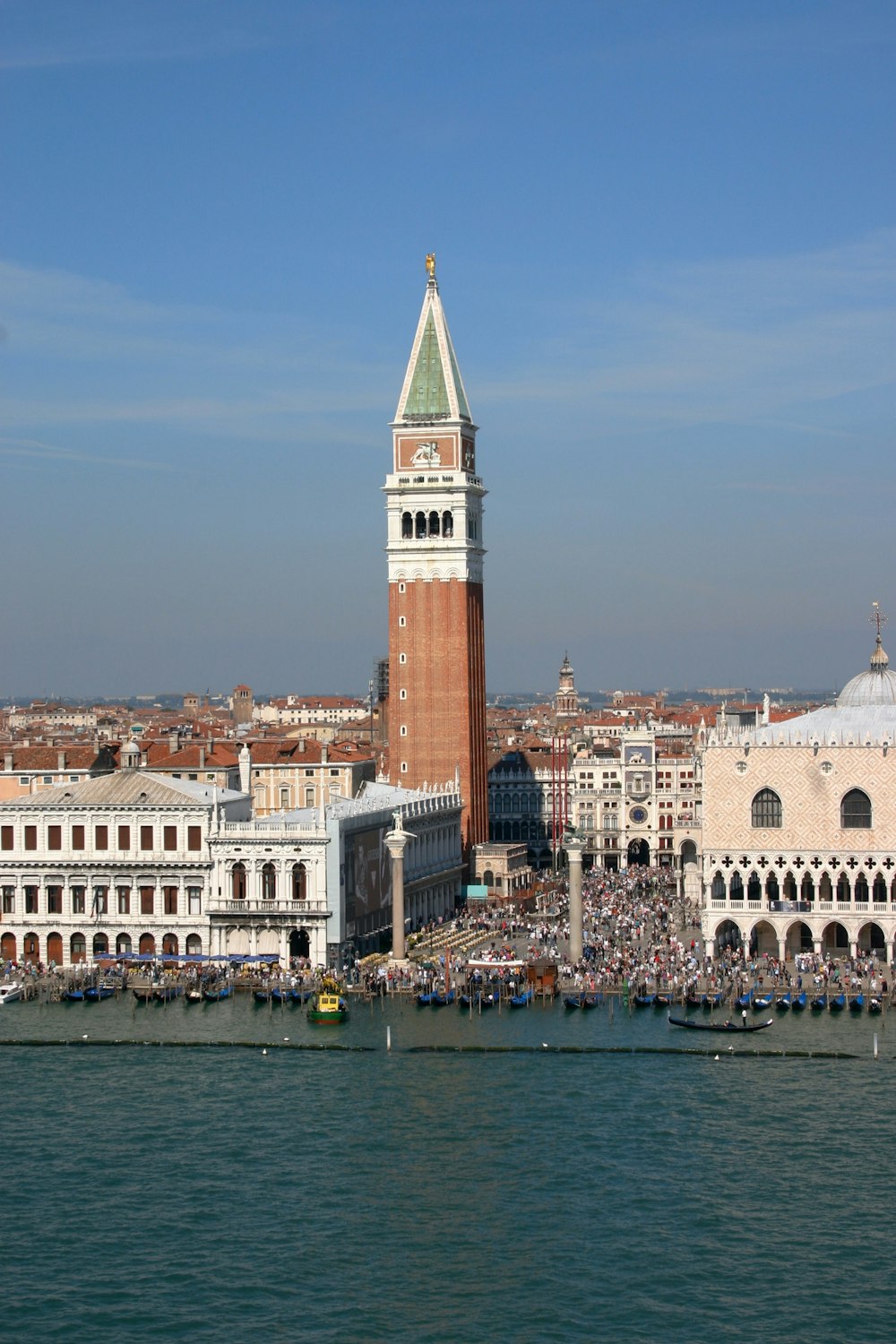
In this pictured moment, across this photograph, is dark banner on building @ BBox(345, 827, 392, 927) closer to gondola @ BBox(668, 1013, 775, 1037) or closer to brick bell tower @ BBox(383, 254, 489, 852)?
gondola @ BBox(668, 1013, 775, 1037)

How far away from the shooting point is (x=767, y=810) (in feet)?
165

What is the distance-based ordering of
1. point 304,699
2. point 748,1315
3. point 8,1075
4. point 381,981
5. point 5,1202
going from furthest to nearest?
point 304,699 < point 381,981 < point 8,1075 < point 5,1202 < point 748,1315

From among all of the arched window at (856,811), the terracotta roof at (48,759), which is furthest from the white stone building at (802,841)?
the terracotta roof at (48,759)

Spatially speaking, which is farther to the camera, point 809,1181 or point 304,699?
point 304,699

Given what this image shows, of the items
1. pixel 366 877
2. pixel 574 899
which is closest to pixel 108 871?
pixel 366 877

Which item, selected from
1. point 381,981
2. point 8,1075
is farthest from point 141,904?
point 8,1075

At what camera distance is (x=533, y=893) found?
2694 inches

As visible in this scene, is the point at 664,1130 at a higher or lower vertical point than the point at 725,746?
lower

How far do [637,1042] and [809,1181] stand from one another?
10396 millimetres

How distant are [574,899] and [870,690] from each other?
10.2 m

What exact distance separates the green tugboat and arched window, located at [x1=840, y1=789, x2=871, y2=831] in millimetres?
13593

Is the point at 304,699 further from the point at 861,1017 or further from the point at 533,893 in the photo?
the point at 861,1017

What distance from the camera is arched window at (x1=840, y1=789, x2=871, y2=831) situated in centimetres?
4991

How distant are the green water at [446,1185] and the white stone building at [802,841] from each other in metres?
6.99
